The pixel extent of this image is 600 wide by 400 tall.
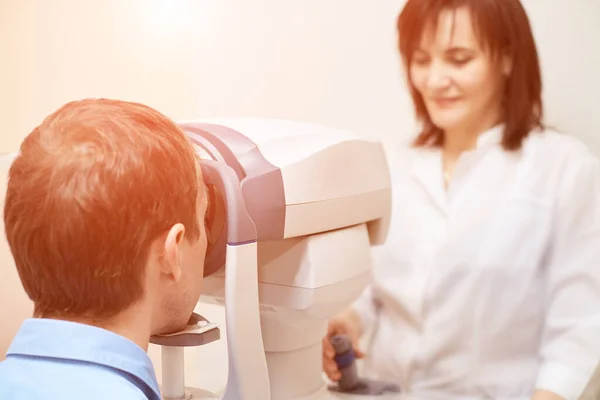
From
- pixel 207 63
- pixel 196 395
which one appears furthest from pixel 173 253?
pixel 207 63

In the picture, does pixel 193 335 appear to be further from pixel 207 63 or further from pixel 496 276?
pixel 207 63

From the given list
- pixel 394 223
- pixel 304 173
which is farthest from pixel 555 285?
pixel 304 173

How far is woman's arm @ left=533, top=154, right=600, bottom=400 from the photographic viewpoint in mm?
1019

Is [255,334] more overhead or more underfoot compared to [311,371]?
more overhead

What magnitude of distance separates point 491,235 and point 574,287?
15 cm

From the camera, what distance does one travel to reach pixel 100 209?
0.57m

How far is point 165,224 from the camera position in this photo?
0.62m

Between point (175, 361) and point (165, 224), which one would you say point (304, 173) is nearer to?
point (165, 224)

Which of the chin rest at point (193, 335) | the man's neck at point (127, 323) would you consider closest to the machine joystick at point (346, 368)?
the chin rest at point (193, 335)

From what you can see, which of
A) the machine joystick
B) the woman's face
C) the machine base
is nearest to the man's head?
the machine base

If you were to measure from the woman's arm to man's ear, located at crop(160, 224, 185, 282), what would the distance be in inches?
25.9

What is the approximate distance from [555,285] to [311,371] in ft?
1.43

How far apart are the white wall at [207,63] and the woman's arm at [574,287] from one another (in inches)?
12.8

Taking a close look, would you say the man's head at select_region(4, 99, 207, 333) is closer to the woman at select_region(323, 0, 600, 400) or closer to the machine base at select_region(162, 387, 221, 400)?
the machine base at select_region(162, 387, 221, 400)
